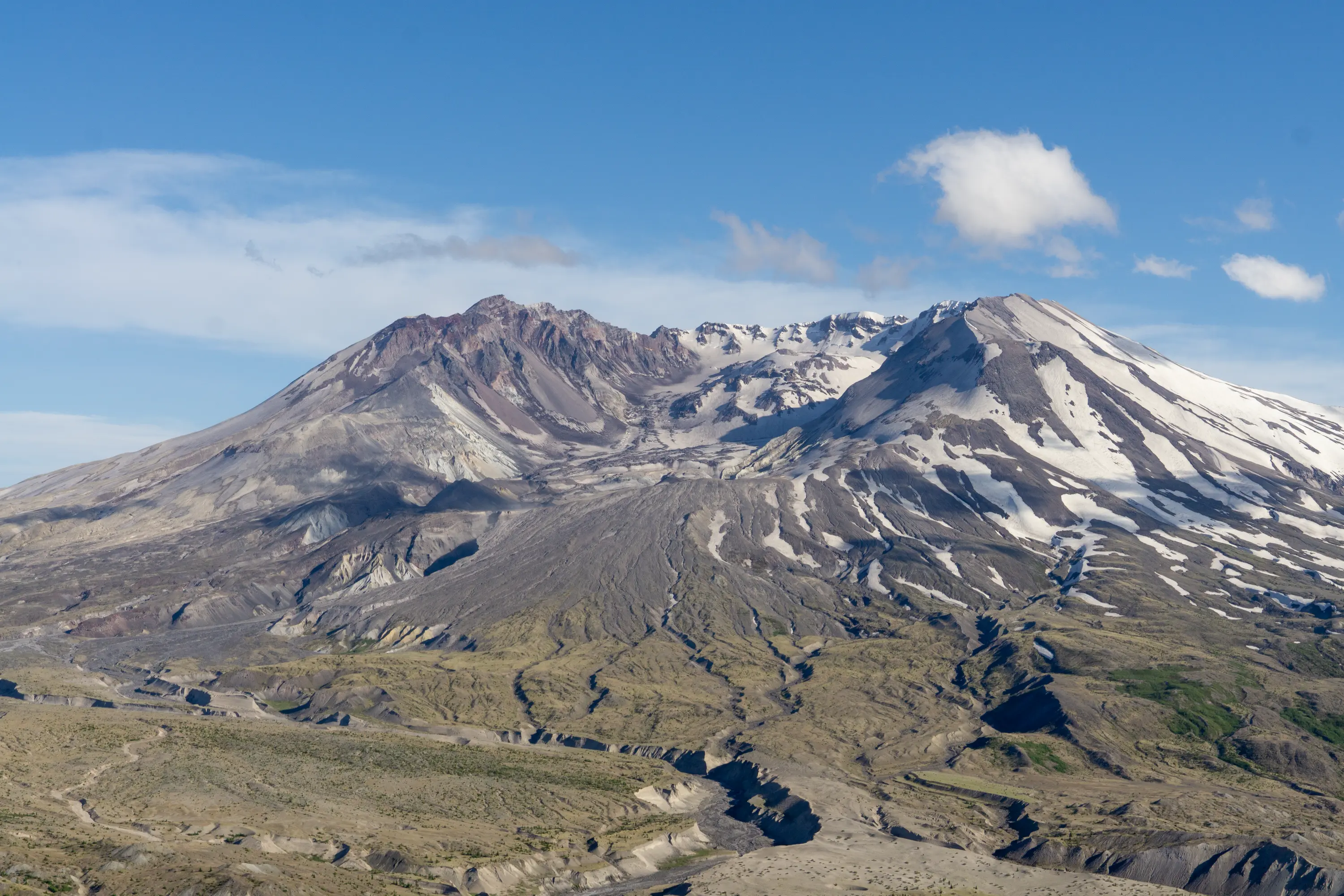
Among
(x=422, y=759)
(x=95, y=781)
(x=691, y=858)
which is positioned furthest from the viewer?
(x=422, y=759)

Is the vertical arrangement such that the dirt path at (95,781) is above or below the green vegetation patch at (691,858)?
above

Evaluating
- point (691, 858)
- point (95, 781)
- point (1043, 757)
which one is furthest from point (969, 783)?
point (95, 781)

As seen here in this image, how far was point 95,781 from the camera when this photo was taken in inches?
5571

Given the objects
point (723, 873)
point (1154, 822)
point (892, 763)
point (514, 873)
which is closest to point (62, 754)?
point (514, 873)

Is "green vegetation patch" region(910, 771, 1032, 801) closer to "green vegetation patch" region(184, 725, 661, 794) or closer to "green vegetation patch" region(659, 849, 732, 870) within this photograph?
"green vegetation patch" region(184, 725, 661, 794)

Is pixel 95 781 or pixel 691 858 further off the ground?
pixel 95 781

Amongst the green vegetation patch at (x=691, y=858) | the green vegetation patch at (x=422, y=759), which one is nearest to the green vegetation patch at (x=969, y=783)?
the green vegetation patch at (x=422, y=759)

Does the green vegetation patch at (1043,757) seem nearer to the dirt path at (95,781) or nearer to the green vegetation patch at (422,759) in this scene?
the green vegetation patch at (422,759)

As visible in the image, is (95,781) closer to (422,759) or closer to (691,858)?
(422,759)

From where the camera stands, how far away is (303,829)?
130125 mm

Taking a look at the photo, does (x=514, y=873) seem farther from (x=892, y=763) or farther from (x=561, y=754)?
(x=892, y=763)

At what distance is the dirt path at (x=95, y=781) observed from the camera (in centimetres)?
12106

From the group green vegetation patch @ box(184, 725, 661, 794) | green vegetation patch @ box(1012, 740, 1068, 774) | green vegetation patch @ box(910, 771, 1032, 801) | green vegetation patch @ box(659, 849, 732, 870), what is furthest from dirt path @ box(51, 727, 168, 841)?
green vegetation patch @ box(1012, 740, 1068, 774)

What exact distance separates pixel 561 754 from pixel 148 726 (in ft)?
188
